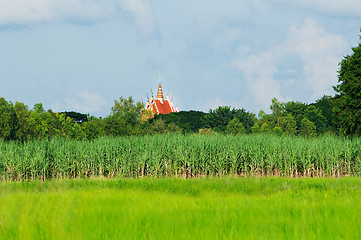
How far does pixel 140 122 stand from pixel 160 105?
3981 cm

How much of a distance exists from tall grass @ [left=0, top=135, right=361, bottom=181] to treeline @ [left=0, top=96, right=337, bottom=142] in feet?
53.7

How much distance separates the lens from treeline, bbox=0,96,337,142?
4003 cm

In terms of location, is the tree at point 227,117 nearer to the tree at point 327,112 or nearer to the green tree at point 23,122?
the tree at point 327,112

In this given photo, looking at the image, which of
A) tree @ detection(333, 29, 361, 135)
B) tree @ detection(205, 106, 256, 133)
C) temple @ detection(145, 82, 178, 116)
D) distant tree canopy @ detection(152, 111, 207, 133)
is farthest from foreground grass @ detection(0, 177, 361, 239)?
temple @ detection(145, 82, 178, 116)

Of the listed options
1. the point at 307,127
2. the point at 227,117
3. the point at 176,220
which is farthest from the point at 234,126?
the point at 176,220

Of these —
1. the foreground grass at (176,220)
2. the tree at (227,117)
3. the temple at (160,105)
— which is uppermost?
the temple at (160,105)

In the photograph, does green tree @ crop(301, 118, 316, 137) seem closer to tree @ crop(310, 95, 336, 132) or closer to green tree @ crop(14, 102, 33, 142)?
tree @ crop(310, 95, 336, 132)

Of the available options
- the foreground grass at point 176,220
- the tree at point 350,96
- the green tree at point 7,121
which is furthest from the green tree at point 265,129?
the foreground grass at point 176,220

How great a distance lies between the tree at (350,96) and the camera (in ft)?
86.8

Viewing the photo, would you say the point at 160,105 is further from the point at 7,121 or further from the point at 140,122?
the point at 7,121

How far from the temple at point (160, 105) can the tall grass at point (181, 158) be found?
68444mm

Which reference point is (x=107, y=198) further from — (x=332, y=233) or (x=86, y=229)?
(x=332, y=233)

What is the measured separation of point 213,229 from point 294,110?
57.9m

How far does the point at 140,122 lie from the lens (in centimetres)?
5266
